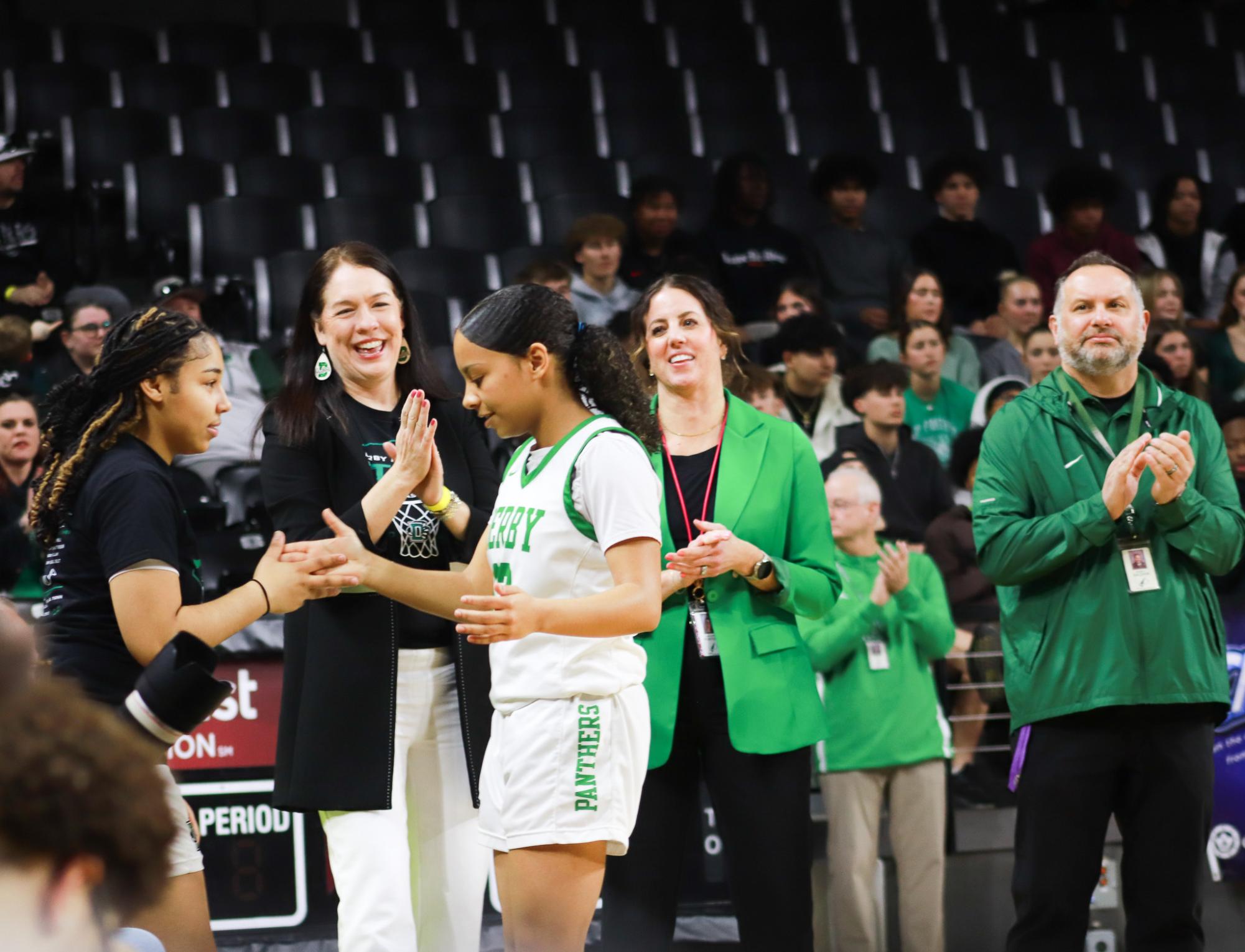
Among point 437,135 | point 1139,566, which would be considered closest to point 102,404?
point 1139,566

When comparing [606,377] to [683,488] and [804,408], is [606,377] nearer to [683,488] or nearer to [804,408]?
[683,488]

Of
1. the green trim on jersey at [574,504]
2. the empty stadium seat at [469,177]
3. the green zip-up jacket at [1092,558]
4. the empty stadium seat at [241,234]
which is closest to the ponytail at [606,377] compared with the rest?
the green trim on jersey at [574,504]

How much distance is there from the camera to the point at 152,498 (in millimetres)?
2643

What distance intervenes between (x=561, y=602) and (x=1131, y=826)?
1.73 m

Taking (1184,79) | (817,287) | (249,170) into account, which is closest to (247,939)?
(817,287)

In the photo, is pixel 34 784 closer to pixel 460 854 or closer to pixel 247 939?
pixel 460 854

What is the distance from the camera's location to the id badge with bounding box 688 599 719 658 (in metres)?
3.39

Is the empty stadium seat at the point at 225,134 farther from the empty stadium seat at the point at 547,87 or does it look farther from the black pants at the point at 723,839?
the black pants at the point at 723,839

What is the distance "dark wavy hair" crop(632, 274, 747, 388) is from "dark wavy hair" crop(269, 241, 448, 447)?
57cm

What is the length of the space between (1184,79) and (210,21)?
7.02 meters

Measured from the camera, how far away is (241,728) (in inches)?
189

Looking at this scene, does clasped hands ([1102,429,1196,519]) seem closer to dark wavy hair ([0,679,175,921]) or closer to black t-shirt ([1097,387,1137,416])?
black t-shirt ([1097,387,1137,416])

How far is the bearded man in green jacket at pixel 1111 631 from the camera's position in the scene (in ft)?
11.0

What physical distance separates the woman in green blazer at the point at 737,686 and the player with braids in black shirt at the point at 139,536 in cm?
92
